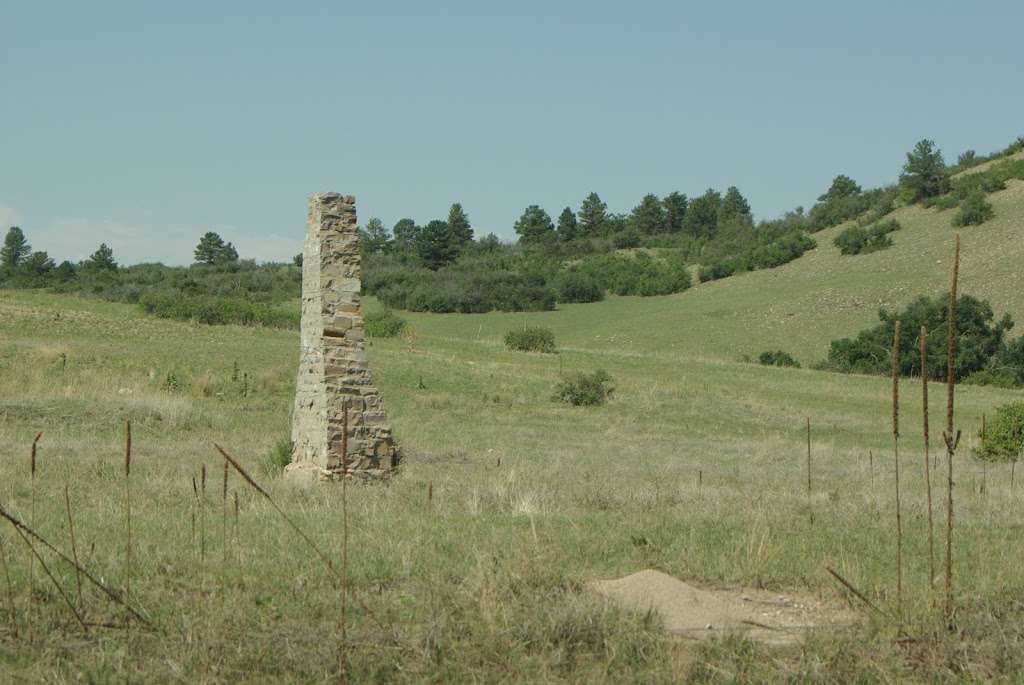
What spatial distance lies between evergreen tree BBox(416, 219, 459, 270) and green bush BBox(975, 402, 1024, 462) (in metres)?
74.5

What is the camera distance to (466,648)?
6.28 meters

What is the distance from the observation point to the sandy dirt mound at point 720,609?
6887mm

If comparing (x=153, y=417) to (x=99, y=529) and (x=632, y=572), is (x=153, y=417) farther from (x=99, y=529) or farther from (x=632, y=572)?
(x=632, y=572)

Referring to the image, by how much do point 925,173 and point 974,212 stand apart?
36.0 ft

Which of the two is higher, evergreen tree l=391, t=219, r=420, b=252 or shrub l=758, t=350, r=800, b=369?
evergreen tree l=391, t=219, r=420, b=252

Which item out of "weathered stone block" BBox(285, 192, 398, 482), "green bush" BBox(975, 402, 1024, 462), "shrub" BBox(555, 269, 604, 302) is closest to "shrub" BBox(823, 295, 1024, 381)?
"green bush" BBox(975, 402, 1024, 462)

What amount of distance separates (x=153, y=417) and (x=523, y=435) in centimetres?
769

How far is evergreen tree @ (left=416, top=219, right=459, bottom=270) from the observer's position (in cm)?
9588

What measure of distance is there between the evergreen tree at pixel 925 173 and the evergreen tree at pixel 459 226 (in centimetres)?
3962

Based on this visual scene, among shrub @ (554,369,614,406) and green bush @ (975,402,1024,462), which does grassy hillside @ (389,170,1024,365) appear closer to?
shrub @ (554,369,614,406)

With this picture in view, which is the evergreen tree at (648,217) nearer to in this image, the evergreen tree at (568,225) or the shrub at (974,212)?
the evergreen tree at (568,225)

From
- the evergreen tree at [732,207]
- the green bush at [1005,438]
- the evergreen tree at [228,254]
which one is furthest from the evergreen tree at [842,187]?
the green bush at [1005,438]

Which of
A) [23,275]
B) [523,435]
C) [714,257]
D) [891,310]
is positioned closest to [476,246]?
[714,257]

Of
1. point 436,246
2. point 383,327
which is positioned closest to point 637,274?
point 436,246
